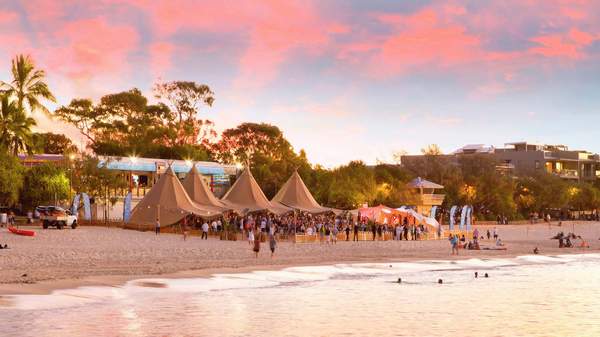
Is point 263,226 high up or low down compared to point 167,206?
down

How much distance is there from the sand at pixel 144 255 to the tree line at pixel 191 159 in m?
9.82

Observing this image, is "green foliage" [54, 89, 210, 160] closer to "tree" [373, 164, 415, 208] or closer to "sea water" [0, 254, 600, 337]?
"tree" [373, 164, 415, 208]

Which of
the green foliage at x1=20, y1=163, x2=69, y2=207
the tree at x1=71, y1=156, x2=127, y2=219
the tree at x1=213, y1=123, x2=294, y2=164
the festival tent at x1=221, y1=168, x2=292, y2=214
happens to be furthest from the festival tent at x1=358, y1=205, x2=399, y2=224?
the tree at x1=213, y1=123, x2=294, y2=164

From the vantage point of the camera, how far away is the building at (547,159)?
134 metres

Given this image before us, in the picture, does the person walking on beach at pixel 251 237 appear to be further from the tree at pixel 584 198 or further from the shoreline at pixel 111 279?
the tree at pixel 584 198

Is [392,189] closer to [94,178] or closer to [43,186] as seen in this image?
[94,178]

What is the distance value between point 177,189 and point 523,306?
3159cm

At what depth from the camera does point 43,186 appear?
5875cm

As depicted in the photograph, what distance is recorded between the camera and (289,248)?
45.7m

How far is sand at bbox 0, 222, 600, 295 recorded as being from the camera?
28953 millimetres

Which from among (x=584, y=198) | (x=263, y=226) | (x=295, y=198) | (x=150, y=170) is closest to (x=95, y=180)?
(x=150, y=170)

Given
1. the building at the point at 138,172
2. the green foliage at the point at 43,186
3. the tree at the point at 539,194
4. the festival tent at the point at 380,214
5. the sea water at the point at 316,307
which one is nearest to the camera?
the sea water at the point at 316,307

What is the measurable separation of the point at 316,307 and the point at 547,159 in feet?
381

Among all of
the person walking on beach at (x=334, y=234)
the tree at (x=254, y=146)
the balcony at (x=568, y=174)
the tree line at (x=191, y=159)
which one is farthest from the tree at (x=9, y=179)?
the balcony at (x=568, y=174)
